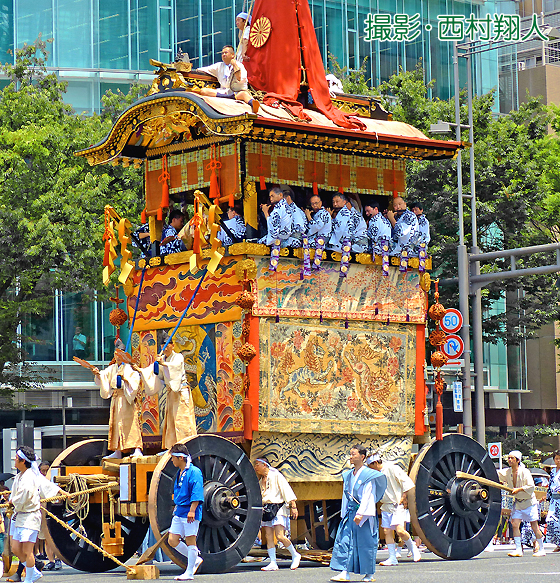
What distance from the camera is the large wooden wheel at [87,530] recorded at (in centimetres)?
1623

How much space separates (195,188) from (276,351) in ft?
8.46

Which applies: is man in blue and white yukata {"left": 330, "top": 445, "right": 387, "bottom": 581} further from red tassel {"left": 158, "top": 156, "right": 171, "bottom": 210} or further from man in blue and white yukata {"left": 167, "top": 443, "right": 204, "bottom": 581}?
red tassel {"left": 158, "top": 156, "right": 171, "bottom": 210}

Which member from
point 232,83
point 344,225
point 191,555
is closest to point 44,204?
point 232,83

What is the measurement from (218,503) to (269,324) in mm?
2463

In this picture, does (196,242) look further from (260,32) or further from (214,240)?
(260,32)

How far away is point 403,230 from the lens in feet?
56.9

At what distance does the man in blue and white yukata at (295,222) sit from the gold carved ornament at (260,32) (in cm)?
234

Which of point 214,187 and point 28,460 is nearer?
point 28,460

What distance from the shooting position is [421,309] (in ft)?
57.9

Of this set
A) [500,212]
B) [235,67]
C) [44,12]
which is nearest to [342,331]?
[235,67]

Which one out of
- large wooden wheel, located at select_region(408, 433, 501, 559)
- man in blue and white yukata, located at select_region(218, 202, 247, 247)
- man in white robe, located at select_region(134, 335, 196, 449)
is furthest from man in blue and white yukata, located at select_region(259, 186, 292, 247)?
large wooden wheel, located at select_region(408, 433, 501, 559)

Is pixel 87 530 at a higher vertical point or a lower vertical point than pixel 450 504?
lower

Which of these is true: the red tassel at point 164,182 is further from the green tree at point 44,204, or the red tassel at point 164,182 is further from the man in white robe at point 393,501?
the green tree at point 44,204

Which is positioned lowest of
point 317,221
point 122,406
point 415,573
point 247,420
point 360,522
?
point 415,573
